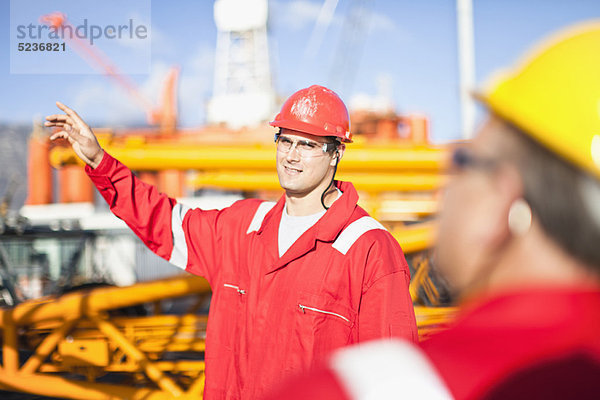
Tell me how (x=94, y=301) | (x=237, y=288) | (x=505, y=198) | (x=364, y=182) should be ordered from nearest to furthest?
(x=505, y=198)
(x=237, y=288)
(x=94, y=301)
(x=364, y=182)

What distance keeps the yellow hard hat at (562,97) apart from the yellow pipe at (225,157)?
3484 millimetres

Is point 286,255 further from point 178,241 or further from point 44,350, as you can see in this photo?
point 44,350

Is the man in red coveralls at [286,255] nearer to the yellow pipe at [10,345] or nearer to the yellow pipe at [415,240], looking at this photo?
the yellow pipe at [415,240]

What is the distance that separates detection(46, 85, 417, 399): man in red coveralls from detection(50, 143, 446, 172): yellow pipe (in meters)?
1.45

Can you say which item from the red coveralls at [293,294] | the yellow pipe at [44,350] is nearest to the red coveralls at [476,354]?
the red coveralls at [293,294]

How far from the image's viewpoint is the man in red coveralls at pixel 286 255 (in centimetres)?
214

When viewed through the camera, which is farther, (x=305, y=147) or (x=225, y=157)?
(x=225, y=157)

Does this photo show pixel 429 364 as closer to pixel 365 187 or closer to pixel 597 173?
pixel 597 173

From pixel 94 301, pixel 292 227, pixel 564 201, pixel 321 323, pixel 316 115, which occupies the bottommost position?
Answer: pixel 94 301

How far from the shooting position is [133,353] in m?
3.95

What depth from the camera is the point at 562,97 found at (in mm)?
660

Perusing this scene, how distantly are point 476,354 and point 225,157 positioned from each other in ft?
12.2

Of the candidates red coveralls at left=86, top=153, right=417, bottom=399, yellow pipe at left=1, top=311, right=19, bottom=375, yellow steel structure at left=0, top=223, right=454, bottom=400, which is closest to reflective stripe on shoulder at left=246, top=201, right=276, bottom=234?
red coveralls at left=86, top=153, right=417, bottom=399

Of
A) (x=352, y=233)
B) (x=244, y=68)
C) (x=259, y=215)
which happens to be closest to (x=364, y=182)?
(x=259, y=215)
